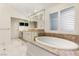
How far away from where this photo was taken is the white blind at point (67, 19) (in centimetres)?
239

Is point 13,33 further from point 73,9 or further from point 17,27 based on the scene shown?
point 73,9

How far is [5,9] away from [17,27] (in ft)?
1.48

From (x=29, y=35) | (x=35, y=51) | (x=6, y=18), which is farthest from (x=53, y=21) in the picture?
(x=6, y=18)

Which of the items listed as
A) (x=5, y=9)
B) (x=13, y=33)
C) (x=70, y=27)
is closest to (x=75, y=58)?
(x=70, y=27)

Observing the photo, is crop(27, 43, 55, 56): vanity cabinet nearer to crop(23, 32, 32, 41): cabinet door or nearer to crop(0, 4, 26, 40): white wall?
crop(23, 32, 32, 41): cabinet door

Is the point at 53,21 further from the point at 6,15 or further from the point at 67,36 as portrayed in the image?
the point at 6,15

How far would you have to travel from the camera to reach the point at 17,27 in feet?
6.98

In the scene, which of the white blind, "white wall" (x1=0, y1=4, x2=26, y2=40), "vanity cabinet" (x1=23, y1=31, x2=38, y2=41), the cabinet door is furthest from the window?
"white wall" (x1=0, y1=4, x2=26, y2=40)

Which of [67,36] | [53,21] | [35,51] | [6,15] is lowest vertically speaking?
[35,51]

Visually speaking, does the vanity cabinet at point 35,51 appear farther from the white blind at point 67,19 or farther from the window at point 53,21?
the white blind at point 67,19

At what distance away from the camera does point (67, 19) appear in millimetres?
2463

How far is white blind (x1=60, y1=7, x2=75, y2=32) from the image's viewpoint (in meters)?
2.39

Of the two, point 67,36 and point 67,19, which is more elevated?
point 67,19

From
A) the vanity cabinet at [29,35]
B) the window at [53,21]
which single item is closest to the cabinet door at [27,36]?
the vanity cabinet at [29,35]
